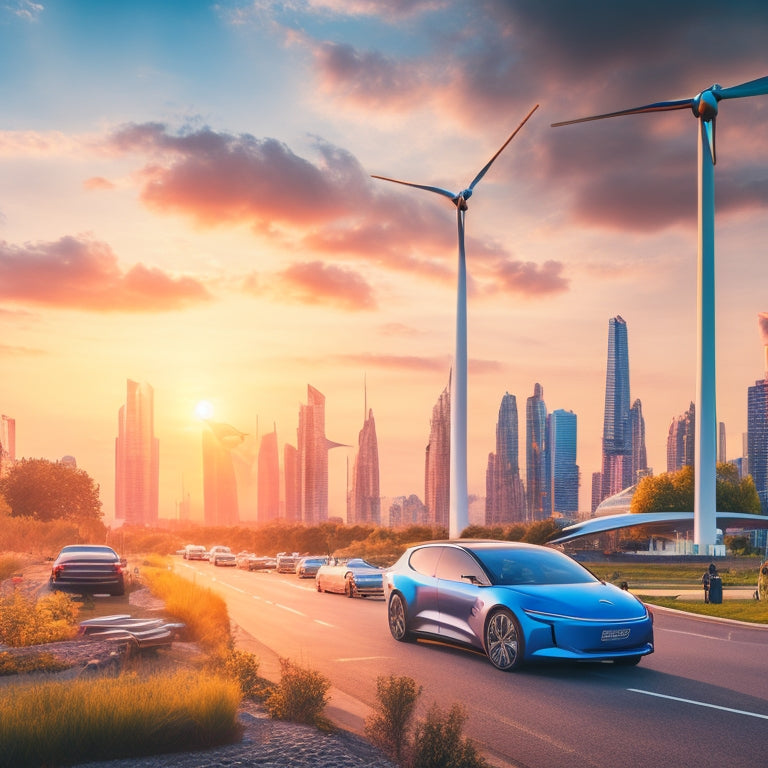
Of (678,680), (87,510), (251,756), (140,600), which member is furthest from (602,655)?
(87,510)

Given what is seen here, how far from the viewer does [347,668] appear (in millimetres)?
12258

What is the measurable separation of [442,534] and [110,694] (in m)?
71.3

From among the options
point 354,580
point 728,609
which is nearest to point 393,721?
point 728,609

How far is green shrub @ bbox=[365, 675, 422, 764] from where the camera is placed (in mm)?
6996

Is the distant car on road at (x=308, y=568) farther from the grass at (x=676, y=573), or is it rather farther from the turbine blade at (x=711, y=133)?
the turbine blade at (x=711, y=133)

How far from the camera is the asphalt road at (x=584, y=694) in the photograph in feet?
24.8

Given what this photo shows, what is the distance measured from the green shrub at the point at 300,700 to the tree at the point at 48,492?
244 feet

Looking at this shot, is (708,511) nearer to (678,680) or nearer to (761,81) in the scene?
(761,81)

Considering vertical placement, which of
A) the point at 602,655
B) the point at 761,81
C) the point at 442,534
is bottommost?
the point at 442,534

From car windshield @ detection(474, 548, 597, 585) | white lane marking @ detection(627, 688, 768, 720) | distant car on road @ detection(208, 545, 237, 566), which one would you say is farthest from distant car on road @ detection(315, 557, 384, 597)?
distant car on road @ detection(208, 545, 237, 566)

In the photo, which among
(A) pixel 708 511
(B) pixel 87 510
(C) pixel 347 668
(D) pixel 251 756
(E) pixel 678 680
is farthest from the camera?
(B) pixel 87 510

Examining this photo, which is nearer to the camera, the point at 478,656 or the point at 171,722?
the point at 171,722

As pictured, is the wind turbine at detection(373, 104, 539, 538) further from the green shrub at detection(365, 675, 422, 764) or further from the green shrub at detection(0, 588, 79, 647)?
the green shrub at detection(365, 675, 422, 764)

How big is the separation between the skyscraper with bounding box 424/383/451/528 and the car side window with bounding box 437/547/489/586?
519ft
